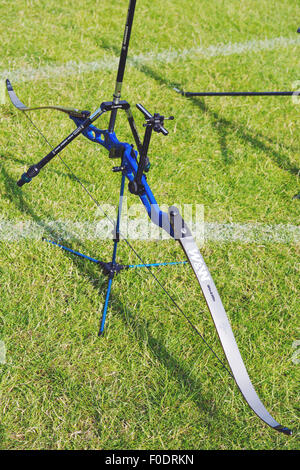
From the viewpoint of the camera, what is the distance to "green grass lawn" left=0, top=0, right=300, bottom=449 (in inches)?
101

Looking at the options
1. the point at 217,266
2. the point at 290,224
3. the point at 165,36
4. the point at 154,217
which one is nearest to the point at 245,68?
the point at 165,36

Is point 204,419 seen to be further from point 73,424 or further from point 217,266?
point 217,266

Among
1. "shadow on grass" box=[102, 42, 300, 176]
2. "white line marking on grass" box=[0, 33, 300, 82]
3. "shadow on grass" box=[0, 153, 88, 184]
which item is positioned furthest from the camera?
"white line marking on grass" box=[0, 33, 300, 82]

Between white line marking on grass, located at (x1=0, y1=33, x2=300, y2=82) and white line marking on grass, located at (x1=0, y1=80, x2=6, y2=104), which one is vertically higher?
white line marking on grass, located at (x1=0, y1=33, x2=300, y2=82)

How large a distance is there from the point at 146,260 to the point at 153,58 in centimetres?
384

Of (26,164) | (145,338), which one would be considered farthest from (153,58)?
(145,338)

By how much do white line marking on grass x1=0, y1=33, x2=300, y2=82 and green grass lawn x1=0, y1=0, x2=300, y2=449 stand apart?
0.11 feet

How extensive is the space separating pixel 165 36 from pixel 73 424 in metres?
6.00

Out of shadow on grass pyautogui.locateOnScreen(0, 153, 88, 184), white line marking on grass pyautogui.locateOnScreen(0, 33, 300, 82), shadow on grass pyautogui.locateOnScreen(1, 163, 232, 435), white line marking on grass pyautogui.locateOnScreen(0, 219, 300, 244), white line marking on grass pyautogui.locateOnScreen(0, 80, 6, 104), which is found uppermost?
white line marking on grass pyautogui.locateOnScreen(0, 33, 300, 82)

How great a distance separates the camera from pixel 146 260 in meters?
3.51

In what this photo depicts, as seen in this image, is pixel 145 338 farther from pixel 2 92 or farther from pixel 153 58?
pixel 153 58

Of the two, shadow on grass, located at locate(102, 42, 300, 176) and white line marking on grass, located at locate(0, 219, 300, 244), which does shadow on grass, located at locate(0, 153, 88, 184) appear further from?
shadow on grass, located at locate(102, 42, 300, 176)

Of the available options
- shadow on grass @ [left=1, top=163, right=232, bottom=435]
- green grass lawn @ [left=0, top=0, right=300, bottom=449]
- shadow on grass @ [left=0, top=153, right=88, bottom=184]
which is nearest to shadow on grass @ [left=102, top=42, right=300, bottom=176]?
green grass lawn @ [left=0, top=0, right=300, bottom=449]

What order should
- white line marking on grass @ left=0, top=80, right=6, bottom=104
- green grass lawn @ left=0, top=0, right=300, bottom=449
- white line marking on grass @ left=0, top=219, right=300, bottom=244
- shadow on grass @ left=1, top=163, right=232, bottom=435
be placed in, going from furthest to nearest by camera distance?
white line marking on grass @ left=0, top=80, right=6, bottom=104 → white line marking on grass @ left=0, top=219, right=300, bottom=244 → shadow on grass @ left=1, top=163, right=232, bottom=435 → green grass lawn @ left=0, top=0, right=300, bottom=449
